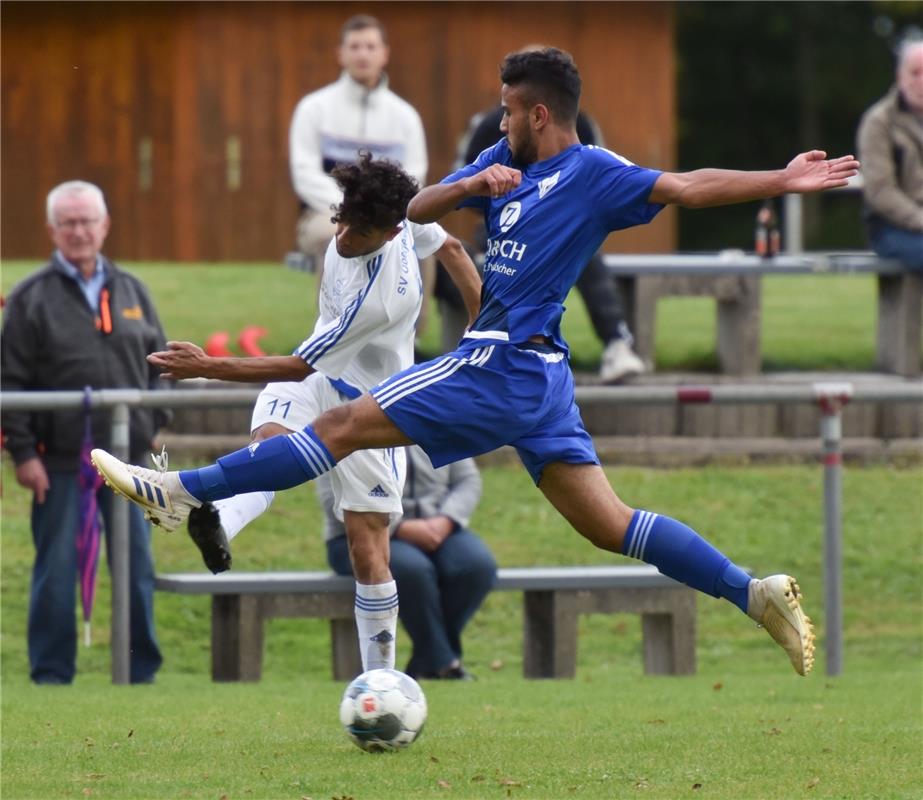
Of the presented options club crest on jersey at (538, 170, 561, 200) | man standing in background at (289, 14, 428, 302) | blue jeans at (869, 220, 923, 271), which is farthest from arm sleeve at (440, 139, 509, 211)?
blue jeans at (869, 220, 923, 271)

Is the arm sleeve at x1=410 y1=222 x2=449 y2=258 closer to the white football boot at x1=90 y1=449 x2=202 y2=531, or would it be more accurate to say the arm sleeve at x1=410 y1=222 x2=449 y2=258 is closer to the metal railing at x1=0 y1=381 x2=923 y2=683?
the white football boot at x1=90 y1=449 x2=202 y2=531

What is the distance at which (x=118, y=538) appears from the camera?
9.51 m

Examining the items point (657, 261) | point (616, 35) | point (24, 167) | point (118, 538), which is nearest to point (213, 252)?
point (24, 167)

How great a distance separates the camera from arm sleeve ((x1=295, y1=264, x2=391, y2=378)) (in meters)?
7.46

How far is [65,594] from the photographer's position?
32.2ft

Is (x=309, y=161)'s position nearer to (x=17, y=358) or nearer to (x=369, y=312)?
(x=17, y=358)

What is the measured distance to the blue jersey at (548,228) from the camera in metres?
6.86

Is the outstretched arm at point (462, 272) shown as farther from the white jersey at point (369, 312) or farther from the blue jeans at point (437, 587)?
the blue jeans at point (437, 587)

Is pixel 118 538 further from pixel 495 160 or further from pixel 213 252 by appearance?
pixel 213 252

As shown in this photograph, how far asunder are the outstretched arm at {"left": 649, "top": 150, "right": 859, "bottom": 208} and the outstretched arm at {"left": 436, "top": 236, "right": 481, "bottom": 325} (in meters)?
1.40

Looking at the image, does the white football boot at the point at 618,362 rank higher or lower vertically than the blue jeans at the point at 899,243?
lower

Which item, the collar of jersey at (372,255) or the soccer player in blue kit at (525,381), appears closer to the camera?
the soccer player in blue kit at (525,381)

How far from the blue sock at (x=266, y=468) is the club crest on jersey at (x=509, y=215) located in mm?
1013

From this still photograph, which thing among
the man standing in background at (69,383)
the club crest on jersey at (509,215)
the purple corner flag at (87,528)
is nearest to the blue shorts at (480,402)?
the club crest on jersey at (509,215)
